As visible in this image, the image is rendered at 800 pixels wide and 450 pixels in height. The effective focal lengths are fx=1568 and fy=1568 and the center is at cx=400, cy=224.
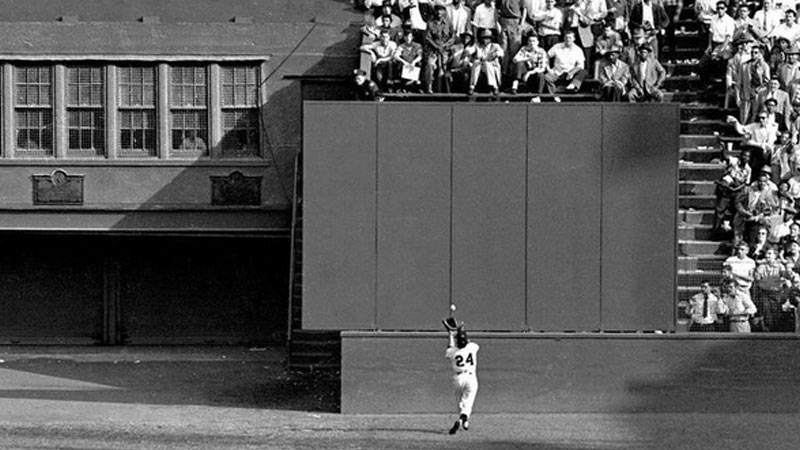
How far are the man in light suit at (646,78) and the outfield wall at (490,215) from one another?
6.79ft

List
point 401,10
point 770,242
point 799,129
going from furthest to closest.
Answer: point 401,10, point 799,129, point 770,242

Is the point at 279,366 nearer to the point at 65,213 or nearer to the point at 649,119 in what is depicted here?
the point at 65,213

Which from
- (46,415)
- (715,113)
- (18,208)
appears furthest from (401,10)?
(46,415)

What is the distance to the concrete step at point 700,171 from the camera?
27062 millimetres

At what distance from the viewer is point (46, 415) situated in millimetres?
23750

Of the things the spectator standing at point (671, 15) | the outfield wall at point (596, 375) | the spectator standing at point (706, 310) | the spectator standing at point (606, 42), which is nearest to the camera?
the outfield wall at point (596, 375)

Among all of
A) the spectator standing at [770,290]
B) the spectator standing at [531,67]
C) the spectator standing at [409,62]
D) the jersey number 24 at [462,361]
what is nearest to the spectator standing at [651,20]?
the spectator standing at [531,67]

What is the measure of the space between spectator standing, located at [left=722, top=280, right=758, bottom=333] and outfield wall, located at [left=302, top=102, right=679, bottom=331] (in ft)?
2.97

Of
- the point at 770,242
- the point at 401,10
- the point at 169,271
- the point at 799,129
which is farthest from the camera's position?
the point at 169,271

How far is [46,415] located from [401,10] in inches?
429

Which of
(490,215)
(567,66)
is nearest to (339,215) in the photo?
(490,215)

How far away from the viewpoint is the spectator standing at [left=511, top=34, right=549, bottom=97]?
2717 centimetres

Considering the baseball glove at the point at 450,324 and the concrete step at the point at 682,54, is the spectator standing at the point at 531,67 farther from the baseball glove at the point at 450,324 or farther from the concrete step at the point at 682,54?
the baseball glove at the point at 450,324

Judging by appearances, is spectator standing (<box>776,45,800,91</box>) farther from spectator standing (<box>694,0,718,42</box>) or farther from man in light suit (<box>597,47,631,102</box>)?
man in light suit (<box>597,47,631,102</box>)
